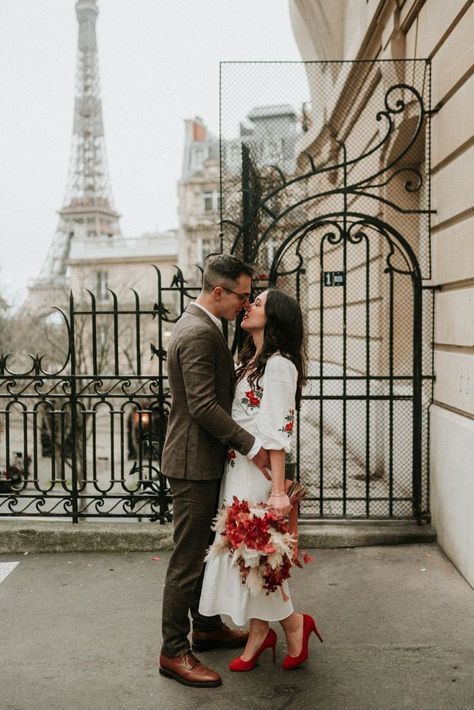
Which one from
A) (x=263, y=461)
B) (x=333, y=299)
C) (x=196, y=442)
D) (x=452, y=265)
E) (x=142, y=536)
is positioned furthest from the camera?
(x=333, y=299)

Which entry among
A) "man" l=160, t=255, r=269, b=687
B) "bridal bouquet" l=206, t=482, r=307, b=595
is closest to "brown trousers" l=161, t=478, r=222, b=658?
"man" l=160, t=255, r=269, b=687

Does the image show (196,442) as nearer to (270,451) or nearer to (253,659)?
(270,451)

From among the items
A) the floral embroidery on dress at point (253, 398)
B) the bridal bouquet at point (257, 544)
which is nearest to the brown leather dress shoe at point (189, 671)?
the bridal bouquet at point (257, 544)

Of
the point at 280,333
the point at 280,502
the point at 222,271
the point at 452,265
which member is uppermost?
the point at 452,265

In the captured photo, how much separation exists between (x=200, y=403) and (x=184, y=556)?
2.65 feet

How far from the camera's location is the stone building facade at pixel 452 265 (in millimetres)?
4715

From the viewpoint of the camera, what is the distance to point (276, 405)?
11.1ft

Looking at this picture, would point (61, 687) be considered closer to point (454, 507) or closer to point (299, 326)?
point (299, 326)

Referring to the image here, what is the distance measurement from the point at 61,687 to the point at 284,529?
4.42ft

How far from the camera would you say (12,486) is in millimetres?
5883

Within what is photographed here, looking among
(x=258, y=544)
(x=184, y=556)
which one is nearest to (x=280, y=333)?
(x=258, y=544)

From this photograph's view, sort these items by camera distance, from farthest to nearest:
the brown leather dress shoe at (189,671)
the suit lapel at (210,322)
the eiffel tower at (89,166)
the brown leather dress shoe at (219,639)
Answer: the eiffel tower at (89,166) → the brown leather dress shoe at (219,639) → the suit lapel at (210,322) → the brown leather dress shoe at (189,671)

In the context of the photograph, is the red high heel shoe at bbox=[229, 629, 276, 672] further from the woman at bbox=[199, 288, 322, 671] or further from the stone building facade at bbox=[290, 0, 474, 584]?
the stone building facade at bbox=[290, 0, 474, 584]

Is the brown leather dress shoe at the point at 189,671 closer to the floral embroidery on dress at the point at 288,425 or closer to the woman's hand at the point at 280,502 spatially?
the woman's hand at the point at 280,502
